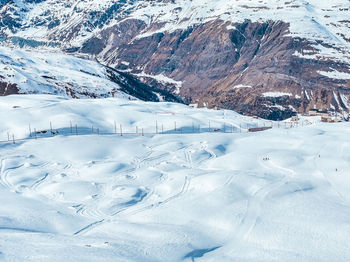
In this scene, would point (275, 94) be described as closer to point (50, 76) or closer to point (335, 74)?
point (335, 74)

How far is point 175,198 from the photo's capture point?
87.8 feet

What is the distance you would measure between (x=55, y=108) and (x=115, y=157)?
79.4 ft

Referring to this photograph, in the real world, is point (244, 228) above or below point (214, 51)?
below

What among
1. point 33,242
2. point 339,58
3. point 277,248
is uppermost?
point 339,58

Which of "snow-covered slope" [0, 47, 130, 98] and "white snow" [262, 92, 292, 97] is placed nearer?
"snow-covered slope" [0, 47, 130, 98]

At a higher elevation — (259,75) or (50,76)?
(50,76)

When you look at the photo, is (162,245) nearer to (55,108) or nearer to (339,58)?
(55,108)

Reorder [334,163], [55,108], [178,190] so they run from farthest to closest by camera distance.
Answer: [55,108] → [334,163] → [178,190]

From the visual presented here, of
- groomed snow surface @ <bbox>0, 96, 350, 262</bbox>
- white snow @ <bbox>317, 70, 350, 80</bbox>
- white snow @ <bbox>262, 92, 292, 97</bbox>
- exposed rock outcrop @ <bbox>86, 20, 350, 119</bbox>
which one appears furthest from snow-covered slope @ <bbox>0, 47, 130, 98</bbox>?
white snow @ <bbox>317, 70, 350, 80</bbox>

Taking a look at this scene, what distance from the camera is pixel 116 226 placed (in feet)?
72.2

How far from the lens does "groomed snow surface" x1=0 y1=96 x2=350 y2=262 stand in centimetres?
1936

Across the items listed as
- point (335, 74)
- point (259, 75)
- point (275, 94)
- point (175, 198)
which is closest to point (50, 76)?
point (275, 94)

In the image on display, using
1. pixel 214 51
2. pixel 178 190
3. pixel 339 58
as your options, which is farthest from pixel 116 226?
pixel 214 51

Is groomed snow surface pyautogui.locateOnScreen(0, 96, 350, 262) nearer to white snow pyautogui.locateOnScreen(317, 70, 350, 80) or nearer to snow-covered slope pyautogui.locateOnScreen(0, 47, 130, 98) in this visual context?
snow-covered slope pyautogui.locateOnScreen(0, 47, 130, 98)
